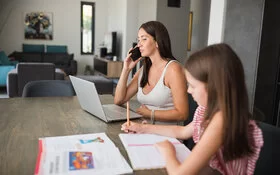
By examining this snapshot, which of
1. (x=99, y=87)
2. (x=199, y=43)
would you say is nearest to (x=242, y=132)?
(x=99, y=87)

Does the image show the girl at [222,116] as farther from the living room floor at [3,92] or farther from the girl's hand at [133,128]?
the living room floor at [3,92]

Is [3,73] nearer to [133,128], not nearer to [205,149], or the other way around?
[133,128]

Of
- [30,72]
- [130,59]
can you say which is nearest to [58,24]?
[30,72]

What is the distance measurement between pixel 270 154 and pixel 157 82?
0.87 metres

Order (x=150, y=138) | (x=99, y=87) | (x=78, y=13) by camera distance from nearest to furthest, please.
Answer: (x=150, y=138) → (x=99, y=87) → (x=78, y=13)

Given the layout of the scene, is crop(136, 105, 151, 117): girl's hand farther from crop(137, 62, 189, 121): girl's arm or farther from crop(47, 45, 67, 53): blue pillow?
crop(47, 45, 67, 53): blue pillow

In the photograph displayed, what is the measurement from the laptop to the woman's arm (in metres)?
0.17

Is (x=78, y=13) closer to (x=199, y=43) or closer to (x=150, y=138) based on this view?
(x=199, y=43)

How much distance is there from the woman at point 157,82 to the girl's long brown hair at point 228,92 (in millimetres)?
686

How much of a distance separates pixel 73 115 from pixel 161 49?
0.65 m

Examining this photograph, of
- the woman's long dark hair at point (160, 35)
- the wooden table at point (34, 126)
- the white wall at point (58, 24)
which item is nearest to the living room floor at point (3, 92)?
the white wall at point (58, 24)

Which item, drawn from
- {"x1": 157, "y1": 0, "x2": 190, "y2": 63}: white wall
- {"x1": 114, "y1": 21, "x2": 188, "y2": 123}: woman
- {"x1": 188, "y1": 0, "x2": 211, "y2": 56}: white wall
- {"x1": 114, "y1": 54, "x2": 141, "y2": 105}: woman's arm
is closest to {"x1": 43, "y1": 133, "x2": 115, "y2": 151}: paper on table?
{"x1": 114, "y1": 21, "x2": 188, "y2": 123}: woman

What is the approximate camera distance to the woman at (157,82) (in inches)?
59.7

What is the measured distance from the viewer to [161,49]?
1.69 metres
